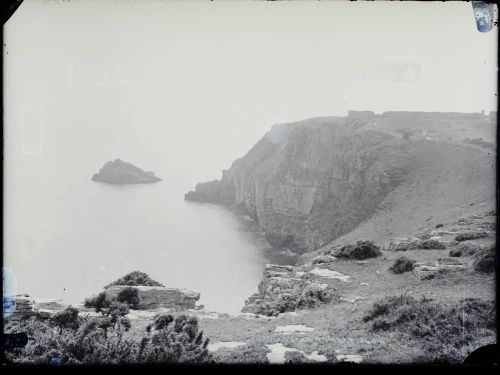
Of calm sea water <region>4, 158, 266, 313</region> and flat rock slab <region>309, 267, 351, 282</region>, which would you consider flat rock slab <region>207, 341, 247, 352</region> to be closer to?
flat rock slab <region>309, 267, 351, 282</region>

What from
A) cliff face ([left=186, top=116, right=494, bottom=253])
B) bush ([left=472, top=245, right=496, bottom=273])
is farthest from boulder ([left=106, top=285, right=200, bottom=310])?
cliff face ([left=186, top=116, right=494, bottom=253])

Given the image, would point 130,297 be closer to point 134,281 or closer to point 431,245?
point 134,281

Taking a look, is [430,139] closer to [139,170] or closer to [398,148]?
[398,148]

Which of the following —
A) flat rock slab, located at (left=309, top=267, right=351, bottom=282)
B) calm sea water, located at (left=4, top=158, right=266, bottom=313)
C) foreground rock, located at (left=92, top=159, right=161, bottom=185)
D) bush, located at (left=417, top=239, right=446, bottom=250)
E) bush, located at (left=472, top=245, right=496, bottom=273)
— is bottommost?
calm sea water, located at (left=4, top=158, right=266, bottom=313)

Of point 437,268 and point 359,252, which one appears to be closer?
point 437,268

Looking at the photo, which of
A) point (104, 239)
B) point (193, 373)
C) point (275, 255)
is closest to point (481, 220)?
point (193, 373)

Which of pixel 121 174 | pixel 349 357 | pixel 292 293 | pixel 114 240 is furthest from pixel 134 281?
pixel 121 174

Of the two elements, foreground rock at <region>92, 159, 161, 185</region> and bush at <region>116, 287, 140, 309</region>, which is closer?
bush at <region>116, 287, 140, 309</region>

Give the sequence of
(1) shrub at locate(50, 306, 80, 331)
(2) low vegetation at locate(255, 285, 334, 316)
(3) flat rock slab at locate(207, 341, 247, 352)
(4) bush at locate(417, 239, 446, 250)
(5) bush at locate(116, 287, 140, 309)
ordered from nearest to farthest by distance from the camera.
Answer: (3) flat rock slab at locate(207, 341, 247, 352) → (1) shrub at locate(50, 306, 80, 331) → (2) low vegetation at locate(255, 285, 334, 316) → (5) bush at locate(116, 287, 140, 309) → (4) bush at locate(417, 239, 446, 250)
